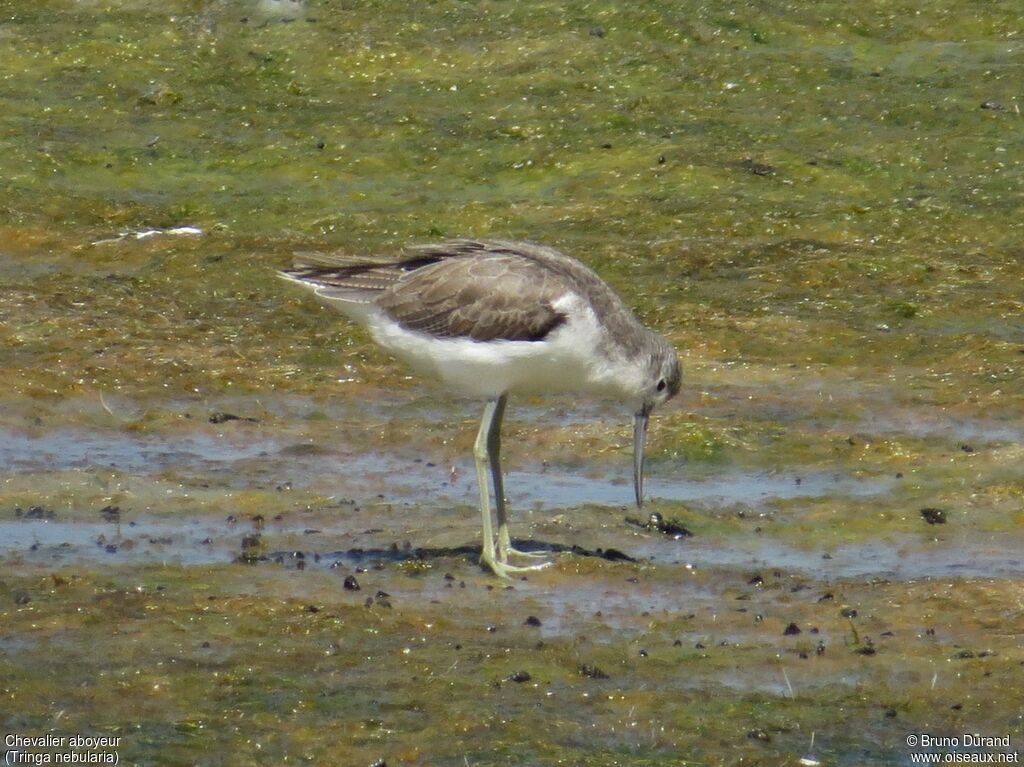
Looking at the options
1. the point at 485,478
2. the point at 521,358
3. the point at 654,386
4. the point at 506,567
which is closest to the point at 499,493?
the point at 485,478

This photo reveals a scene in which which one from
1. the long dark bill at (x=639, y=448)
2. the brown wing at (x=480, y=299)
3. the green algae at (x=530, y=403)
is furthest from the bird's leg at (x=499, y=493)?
the long dark bill at (x=639, y=448)

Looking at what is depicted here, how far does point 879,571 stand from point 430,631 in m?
2.63

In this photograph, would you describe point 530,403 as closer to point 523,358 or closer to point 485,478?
point 485,478

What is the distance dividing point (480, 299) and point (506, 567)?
137cm

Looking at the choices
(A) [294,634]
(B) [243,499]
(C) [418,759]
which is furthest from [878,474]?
(C) [418,759]

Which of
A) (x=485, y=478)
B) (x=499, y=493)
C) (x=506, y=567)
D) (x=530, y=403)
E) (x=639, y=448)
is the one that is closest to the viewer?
(x=506, y=567)

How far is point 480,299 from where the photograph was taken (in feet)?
29.8

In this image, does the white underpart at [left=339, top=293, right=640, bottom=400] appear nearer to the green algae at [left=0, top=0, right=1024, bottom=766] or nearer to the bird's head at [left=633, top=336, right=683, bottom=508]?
the bird's head at [left=633, top=336, right=683, bottom=508]

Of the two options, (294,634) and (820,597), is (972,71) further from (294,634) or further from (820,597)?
(294,634)

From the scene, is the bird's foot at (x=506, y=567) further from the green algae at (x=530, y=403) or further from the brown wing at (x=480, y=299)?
the brown wing at (x=480, y=299)

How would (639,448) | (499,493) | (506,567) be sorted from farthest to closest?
(639,448) → (499,493) → (506,567)

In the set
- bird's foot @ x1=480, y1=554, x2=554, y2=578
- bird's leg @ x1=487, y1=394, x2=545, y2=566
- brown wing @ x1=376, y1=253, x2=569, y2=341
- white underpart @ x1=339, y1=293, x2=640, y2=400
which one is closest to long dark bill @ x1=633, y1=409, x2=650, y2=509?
white underpart @ x1=339, y1=293, x2=640, y2=400

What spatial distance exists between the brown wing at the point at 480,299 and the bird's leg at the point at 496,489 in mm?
544

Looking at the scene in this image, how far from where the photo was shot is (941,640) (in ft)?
25.7
